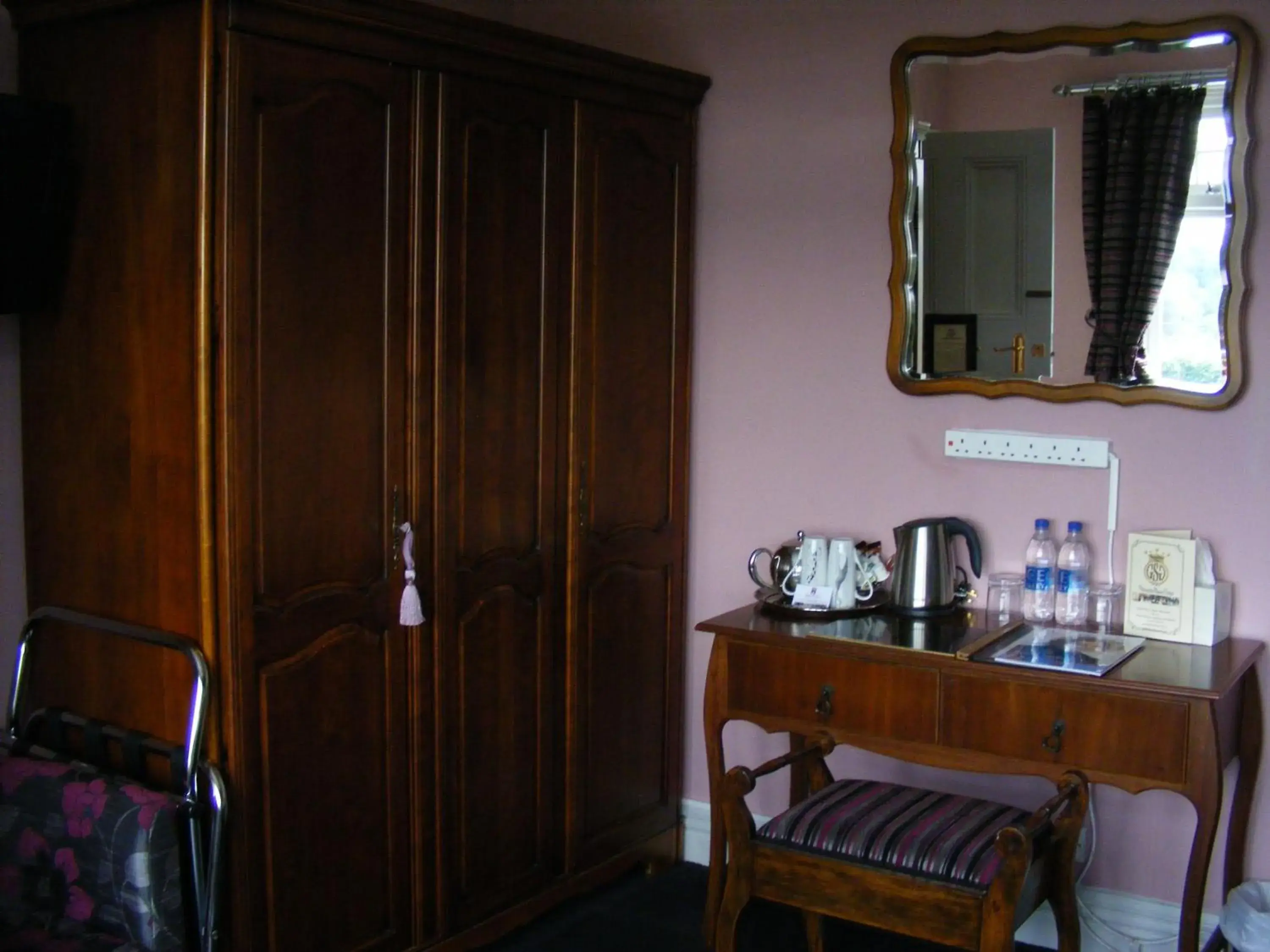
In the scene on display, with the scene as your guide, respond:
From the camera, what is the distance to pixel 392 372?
256 centimetres

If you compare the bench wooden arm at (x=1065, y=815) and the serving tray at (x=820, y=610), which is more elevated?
the serving tray at (x=820, y=610)

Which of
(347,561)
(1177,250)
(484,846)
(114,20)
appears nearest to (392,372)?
(347,561)

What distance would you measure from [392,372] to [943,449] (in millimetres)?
1254

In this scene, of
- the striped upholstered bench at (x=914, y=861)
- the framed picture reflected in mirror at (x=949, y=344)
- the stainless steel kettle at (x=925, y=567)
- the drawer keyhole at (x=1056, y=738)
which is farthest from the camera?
the framed picture reflected in mirror at (x=949, y=344)

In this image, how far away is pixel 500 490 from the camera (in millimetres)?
2822

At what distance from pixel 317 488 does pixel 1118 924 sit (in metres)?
1.91

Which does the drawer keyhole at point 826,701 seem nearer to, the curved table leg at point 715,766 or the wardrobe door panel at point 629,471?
the curved table leg at point 715,766

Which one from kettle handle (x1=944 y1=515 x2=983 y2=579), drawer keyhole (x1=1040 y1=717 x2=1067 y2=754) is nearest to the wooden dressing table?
drawer keyhole (x1=1040 y1=717 x2=1067 y2=754)

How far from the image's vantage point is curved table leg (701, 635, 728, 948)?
2812mm

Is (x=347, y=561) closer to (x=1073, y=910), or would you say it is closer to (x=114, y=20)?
(x=114, y=20)

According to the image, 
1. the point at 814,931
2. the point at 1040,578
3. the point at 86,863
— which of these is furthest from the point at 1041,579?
the point at 86,863

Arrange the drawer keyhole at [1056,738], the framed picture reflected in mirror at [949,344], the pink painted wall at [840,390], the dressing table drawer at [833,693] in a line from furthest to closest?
the framed picture reflected in mirror at [949,344] → the pink painted wall at [840,390] → the dressing table drawer at [833,693] → the drawer keyhole at [1056,738]

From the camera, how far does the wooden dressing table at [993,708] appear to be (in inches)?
92.8

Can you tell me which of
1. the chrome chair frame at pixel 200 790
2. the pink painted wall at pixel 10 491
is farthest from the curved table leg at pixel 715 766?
the pink painted wall at pixel 10 491
